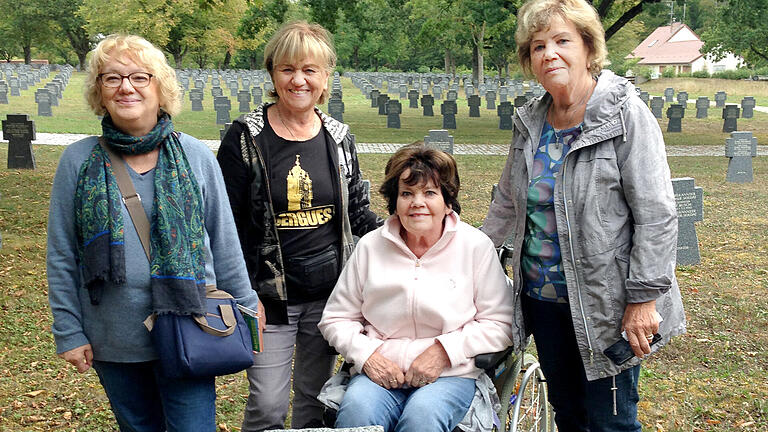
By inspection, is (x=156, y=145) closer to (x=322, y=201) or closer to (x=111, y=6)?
(x=322, y=201)

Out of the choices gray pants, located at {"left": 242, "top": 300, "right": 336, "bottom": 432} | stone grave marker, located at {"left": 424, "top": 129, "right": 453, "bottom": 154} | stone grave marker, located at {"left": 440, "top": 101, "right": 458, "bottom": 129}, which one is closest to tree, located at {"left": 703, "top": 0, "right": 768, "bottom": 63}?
stone grave marker, located at {"left": 440, "top": 101, "right": 458, "bottom": 129}

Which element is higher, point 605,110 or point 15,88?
point 15,88

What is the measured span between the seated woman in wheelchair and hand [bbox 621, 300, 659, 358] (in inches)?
21.7

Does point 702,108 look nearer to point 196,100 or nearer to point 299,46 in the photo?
point 196,100

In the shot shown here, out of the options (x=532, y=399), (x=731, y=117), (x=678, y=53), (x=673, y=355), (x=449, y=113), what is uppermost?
(x=678, y=53)

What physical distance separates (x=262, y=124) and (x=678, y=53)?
293 feet

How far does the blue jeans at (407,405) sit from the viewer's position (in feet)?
9.39

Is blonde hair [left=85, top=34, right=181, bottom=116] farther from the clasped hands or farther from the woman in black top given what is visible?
the clasped hands


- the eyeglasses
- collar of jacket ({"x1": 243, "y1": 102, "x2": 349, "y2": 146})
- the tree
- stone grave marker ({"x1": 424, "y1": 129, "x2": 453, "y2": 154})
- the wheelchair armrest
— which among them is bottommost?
the wheelchair armrest

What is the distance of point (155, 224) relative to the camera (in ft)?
8.20

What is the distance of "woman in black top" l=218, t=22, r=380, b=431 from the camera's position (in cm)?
307

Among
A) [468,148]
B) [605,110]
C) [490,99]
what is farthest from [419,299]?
[490,99]

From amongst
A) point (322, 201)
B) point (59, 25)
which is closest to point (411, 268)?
point (322, 201)

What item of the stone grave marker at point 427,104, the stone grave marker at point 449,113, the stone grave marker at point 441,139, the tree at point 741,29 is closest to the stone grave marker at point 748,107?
the tree at point 741,29
